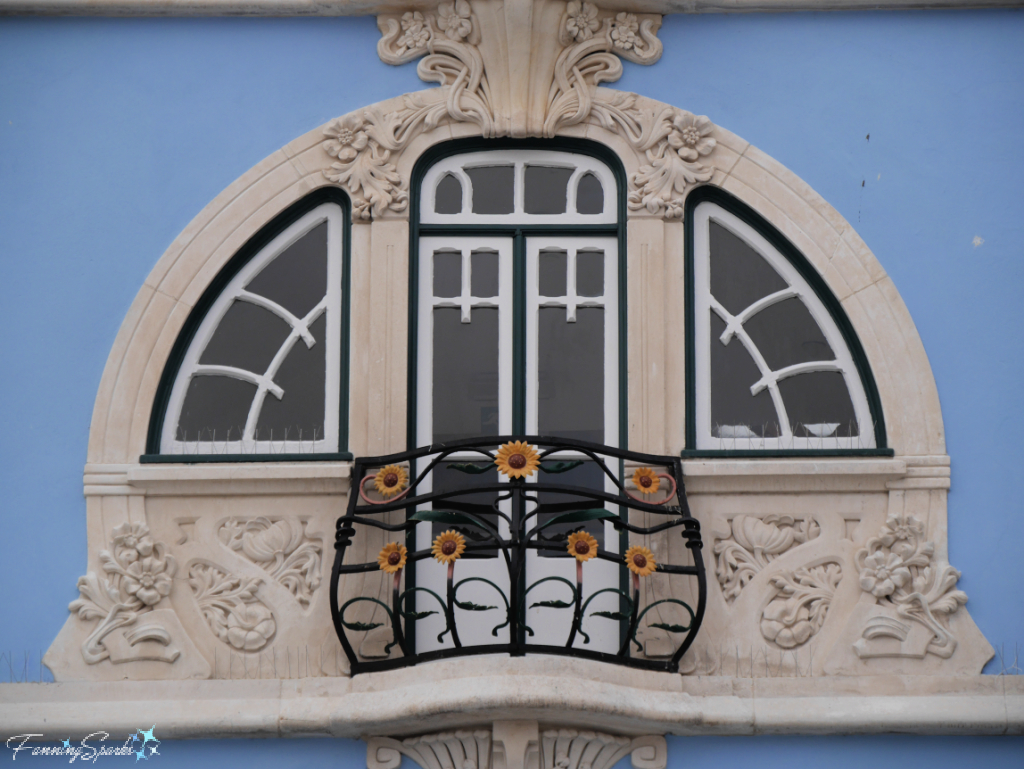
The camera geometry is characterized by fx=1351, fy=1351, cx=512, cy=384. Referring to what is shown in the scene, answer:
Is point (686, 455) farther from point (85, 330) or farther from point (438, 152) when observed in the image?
point (85, 330)

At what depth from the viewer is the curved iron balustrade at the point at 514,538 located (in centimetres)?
626

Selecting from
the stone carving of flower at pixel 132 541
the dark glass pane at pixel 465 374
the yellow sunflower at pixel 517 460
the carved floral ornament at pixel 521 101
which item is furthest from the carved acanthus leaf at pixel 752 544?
the stone carving of flower at pixel 132 541

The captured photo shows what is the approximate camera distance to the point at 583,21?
7.18 meters

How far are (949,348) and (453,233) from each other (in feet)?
8.60

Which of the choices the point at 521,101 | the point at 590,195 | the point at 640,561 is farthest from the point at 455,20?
the point at 640,561

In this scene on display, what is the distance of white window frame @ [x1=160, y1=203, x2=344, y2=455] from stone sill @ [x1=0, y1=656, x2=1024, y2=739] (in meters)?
1.20

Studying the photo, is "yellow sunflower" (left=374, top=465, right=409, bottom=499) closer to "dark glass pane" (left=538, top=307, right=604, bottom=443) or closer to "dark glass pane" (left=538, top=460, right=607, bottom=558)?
"dark glass pane" (left=538, top=460, right=607, bottom=558)

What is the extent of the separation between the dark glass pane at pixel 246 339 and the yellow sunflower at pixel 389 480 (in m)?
1.00

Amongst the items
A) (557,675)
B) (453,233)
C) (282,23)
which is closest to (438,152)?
(453,233)

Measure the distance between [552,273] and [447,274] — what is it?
556mm

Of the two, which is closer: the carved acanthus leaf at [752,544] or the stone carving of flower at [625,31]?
the carved acanthus leaf at [752,544]

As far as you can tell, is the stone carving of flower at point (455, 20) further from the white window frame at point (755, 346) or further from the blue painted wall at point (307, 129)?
the white window frame at point (755, 346)

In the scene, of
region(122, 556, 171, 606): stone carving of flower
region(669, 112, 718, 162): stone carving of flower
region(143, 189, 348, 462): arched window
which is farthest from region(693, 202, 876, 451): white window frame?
region(122, 556, 171, 606): stone carving of flower

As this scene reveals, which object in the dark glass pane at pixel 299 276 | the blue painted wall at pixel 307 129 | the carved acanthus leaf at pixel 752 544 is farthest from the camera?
the dark glass pane at pixel 299 276
